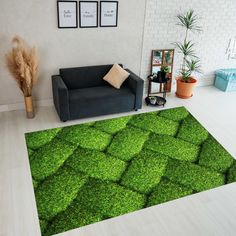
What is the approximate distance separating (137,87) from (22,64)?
6.06 feet

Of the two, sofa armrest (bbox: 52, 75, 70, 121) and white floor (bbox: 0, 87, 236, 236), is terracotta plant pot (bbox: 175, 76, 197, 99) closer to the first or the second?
white floor (bbox: 0, 87, 236, 236)

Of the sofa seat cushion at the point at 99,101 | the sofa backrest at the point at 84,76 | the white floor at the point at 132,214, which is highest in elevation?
the sofa backrest at the point at 84,76

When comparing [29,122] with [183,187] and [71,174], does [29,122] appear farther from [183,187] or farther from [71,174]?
[183,187]

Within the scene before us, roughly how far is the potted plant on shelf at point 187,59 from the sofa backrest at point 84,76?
5.01 ft

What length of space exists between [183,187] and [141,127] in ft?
4.52

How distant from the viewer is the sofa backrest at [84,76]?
4.44 meters

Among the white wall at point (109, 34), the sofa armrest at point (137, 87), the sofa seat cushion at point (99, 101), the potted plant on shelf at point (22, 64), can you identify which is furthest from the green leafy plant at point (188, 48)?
the potted plant on shelf at point (22, 64)

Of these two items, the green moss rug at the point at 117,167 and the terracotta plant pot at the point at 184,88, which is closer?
the green moss rug at the point at 117,167

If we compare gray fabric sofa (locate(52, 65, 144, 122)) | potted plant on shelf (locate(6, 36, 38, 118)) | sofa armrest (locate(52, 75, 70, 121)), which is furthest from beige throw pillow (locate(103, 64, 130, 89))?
potted plant on shelf (locate(6, 36, 38, 118))

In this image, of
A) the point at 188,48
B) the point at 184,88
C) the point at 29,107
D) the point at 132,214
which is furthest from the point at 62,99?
the point at 188,48

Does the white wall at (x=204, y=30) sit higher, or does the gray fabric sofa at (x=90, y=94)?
the white wall at (x=204, y=30)

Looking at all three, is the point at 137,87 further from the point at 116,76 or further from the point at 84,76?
the point at 84,76

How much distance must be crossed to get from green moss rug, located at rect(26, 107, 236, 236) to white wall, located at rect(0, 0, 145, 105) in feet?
3.71

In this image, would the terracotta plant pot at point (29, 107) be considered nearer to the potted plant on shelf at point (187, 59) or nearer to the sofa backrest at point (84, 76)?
the sofa backrest at point (84, 76)
